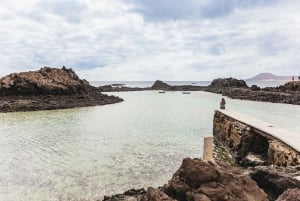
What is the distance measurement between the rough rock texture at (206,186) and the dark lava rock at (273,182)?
39 cm

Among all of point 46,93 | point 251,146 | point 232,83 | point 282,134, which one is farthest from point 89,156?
point 232,83

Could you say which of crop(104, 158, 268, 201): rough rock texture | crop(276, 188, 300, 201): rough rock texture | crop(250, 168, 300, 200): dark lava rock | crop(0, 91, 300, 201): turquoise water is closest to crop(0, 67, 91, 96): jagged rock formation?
crop(0, 91, 300, 201): turquoise water

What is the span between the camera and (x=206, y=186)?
16.6ft

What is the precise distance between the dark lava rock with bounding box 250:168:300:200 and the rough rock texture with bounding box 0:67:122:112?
1271 inches

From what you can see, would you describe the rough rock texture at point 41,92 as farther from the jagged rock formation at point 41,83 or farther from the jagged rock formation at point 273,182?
the jagged rock formation at point 273,182

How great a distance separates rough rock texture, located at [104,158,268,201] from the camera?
15.9ft

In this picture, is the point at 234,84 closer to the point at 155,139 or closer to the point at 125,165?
the point at 155,139

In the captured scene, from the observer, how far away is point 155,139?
17.5 m

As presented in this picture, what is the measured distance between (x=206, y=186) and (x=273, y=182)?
115 cm

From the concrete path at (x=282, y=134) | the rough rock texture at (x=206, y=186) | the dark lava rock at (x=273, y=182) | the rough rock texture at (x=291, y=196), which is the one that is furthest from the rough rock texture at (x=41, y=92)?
the rough rock texture at (x=291, y=196)

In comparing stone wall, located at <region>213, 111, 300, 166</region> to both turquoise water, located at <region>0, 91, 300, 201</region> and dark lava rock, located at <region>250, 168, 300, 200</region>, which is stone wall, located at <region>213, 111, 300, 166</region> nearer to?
turquoise water, located at <region>0, 91, 300, 201</region>

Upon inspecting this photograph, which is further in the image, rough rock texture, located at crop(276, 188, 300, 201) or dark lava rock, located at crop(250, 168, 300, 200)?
dark lava rock, located at crop(250, 168, 300, 200)

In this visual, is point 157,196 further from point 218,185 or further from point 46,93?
point 46,93

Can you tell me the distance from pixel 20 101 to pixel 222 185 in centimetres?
3638
